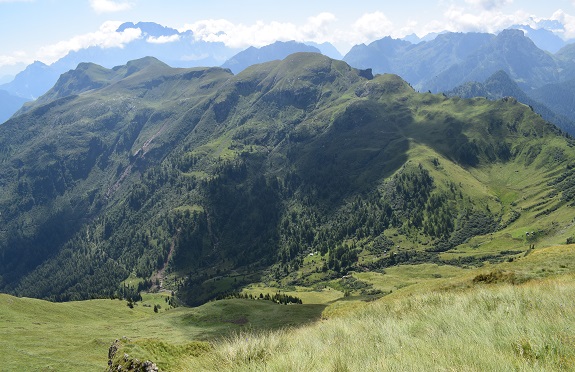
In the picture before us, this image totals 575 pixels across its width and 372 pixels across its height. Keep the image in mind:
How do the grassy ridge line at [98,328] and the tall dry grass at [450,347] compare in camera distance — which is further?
the grassy ridge line at [98,328]

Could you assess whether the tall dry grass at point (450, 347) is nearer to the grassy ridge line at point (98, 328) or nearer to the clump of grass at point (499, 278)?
the grassy ridge line at point (98, 328)

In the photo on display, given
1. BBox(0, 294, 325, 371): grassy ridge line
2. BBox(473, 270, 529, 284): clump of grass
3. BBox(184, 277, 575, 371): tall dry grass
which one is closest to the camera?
BBox(184, 277, 575, 371): tall dry grass

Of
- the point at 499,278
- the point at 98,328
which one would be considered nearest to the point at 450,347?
the point at 499,278

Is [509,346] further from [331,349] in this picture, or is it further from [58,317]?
[58,317]

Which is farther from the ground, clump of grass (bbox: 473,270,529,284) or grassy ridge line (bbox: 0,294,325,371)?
clump of grass (bbox: 473,270,529,284)

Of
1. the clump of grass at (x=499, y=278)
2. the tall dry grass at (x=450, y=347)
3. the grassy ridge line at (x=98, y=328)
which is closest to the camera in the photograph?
the tall dry grass at (x=450, y=347)

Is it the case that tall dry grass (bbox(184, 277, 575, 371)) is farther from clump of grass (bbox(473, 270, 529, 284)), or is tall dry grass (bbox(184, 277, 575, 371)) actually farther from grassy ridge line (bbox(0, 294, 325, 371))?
clump of grass (bbox(473, 270, 529, 284))

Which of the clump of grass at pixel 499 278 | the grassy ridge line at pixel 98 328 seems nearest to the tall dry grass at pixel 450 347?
the grassy ridge line at pixel 98 328

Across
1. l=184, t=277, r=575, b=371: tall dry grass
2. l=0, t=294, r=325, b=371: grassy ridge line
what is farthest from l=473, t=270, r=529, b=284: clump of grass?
l=0, t=294, r=325, b=371: grassy ridge line

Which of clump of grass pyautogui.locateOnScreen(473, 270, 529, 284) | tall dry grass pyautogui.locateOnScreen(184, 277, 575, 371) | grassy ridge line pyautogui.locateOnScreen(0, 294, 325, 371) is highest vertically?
tall dry grass pyautogui.locateOnScreen(184, 277, 575, 371)

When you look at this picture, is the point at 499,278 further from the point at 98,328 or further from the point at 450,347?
the point at 98,328

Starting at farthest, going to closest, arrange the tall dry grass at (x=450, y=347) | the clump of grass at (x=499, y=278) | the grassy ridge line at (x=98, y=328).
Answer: the grassy ridge line at (x=98, y=328), the clump of grass at (x=499, y=278), the tall dry grass at (x=450, y=347)

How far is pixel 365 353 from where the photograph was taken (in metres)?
8.19

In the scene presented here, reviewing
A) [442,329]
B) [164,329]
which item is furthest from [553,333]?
[164,329]
